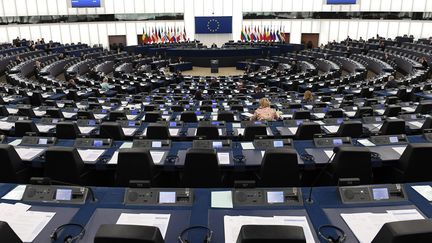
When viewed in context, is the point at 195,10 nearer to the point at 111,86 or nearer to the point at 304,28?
the point at 304,28

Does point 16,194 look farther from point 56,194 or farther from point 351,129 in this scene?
point 351,129

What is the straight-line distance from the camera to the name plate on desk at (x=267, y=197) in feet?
11.1

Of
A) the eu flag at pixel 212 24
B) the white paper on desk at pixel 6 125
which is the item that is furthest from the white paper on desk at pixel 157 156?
the eu flag at pixel 212 24

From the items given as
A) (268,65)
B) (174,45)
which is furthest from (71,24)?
(268,65)

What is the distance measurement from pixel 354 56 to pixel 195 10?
61.9 feet

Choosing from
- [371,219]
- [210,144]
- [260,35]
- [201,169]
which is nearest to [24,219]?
[201,169]

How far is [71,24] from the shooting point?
36188 mm

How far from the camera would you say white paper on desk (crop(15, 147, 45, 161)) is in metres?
5.19

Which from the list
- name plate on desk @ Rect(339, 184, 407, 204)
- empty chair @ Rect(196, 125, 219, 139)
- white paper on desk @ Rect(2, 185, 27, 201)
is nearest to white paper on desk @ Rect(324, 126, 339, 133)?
empty chair @ Rect(196, 125, 219, 139)

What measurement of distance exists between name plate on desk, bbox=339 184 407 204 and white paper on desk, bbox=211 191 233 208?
112cm

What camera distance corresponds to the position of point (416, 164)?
448 cm

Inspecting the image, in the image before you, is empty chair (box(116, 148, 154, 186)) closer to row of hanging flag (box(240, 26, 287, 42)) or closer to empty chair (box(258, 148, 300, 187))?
empty chair (box(258, 148, 300, 187))

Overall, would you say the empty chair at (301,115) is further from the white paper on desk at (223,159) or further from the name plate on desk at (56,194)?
the name plate on desk at (56,194)

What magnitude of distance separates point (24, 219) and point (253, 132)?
156 inches
